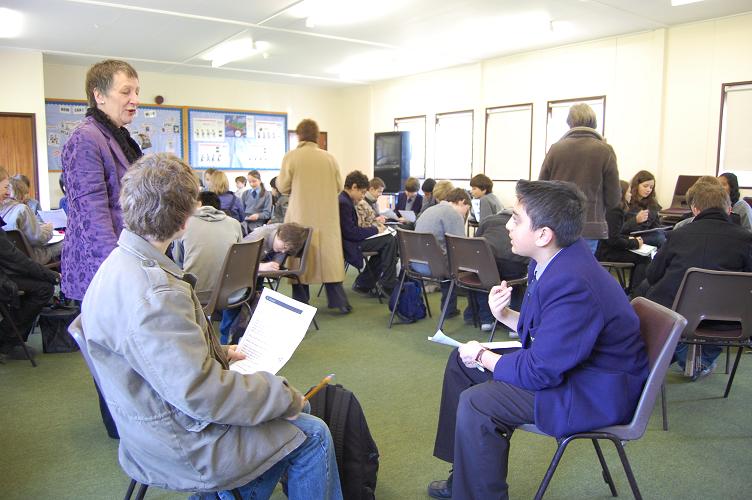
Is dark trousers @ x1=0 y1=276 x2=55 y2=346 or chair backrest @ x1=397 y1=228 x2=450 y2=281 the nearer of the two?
dark trousers @ x1=0 y1=276 x2=55 y2=346

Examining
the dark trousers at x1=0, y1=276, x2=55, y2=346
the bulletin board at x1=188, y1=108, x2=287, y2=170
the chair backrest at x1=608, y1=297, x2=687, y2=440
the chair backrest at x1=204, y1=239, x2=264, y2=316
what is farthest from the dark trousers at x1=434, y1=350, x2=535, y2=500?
the bulletin board at x1=188, y1=108, x2=287, y2=170

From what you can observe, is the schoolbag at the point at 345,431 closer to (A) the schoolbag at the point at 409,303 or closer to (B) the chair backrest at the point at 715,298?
(B) the chair backrest at the point at 715,298

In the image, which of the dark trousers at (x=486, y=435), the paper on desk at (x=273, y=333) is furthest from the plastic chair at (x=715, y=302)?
the paper on desk at (x=273, y=333)

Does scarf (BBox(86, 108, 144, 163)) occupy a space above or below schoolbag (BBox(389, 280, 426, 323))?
above

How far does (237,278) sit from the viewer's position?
338cm

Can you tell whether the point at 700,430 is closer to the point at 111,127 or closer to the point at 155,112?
the point at 111,127

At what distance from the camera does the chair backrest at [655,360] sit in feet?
5.30

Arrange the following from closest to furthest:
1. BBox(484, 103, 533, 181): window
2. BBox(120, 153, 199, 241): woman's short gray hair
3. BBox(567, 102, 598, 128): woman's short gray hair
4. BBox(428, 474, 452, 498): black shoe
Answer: BBox(120, 153, 199, 241): woman's short gray hair
BBox(428, 474, 452, 498): black shoe
BBox(567, 102, 598, 128): woman's short gray hair
BBox(484, 103, 533, 181): window

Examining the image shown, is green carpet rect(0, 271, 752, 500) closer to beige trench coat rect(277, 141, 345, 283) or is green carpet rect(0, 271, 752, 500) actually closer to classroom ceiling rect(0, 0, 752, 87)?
beige trench coat rect(277, 141, 345, 283)

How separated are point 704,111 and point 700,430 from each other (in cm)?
518

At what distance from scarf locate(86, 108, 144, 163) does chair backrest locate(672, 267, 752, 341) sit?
2.52m

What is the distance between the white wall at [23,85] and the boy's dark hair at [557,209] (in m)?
8.54

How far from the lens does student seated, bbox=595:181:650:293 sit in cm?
477

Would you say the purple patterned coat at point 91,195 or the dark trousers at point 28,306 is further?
the dark trousers at point 28,306
